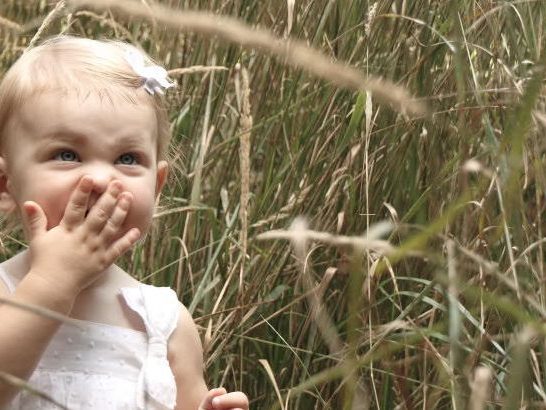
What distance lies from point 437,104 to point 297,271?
1.23ft

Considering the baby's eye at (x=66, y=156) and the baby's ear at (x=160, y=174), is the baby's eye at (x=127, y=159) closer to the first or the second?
the baby's eye at (x=66, y=156)

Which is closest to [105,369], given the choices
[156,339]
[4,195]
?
[156,339]

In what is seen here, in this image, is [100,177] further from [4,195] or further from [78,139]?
[4,195]

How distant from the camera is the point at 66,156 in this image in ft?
5.79

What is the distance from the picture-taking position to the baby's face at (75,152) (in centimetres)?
174

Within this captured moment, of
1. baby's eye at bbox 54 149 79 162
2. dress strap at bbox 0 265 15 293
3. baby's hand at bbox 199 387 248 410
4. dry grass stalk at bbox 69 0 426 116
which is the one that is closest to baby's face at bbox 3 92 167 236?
baby's eye at bbox 54 149 79 162

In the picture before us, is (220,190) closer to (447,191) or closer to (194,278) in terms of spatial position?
(194,278)

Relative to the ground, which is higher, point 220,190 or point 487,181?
point 487,181

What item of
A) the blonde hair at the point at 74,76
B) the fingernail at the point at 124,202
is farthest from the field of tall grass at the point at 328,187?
the fingernail at the point at 124,202

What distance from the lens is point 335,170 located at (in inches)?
86.3

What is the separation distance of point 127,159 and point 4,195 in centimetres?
20

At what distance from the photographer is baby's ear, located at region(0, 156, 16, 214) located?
1839 mm

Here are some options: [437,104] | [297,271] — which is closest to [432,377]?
[297,271]

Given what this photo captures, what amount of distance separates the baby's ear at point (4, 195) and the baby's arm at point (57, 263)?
0.32 feet
